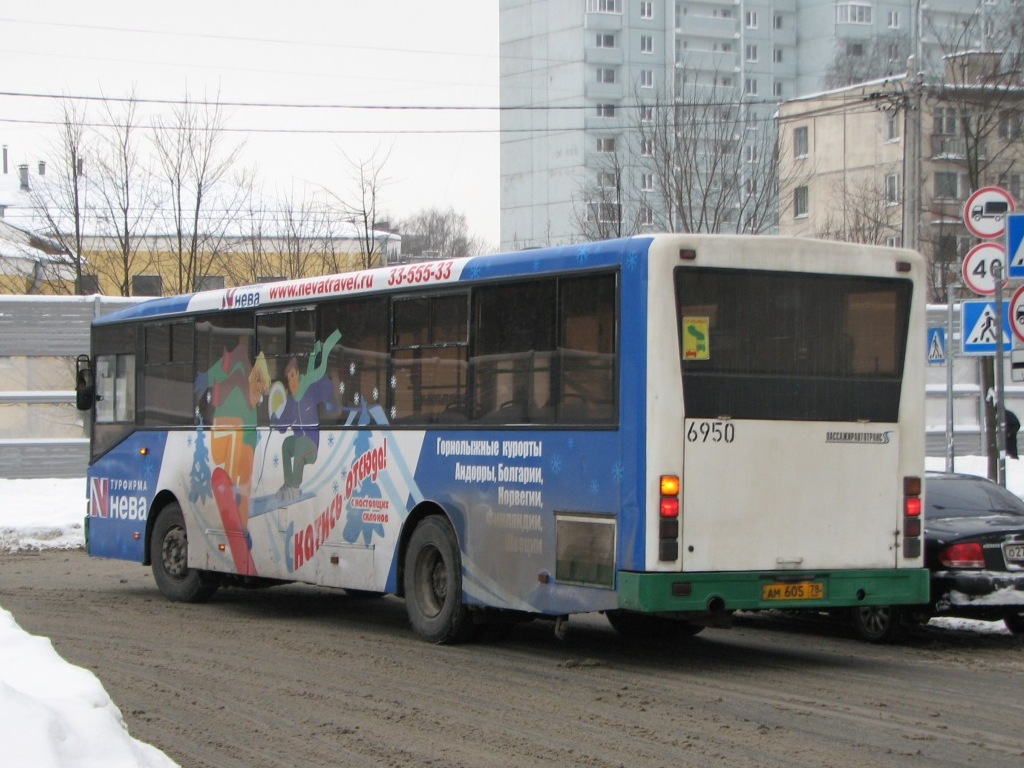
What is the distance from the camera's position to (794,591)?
35.4ft

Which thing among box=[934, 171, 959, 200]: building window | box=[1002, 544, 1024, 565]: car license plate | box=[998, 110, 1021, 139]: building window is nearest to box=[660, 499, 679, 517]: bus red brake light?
box=[1002, 544, 1024, 565]: car license plate

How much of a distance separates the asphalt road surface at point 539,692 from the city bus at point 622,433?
50cm

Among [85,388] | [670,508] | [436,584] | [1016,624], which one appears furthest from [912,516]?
[85,388]

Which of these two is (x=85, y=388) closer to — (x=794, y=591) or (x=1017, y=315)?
(x=794, y=591)

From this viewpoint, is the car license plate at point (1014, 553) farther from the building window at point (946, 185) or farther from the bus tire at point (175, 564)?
the building window at point (946, 185)

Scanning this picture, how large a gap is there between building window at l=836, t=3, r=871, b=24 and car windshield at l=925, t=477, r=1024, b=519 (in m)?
111

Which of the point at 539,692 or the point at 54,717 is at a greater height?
the point at 54,717

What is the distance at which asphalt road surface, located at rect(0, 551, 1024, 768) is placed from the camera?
26.5 feet

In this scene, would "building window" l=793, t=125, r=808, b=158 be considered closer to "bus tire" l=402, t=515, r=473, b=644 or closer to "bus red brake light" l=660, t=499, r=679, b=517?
"bus tire" l=402, t=515, r=473, b=644

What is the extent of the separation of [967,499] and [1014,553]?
3.41ft

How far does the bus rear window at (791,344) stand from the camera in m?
10.6

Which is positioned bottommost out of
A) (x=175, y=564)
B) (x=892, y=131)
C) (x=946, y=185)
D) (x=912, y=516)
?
(x=175, y=564)

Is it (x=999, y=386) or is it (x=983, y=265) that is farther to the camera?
(x=983, y=265)

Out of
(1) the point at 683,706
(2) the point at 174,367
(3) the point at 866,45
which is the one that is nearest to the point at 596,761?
(1) the point at 683,706
